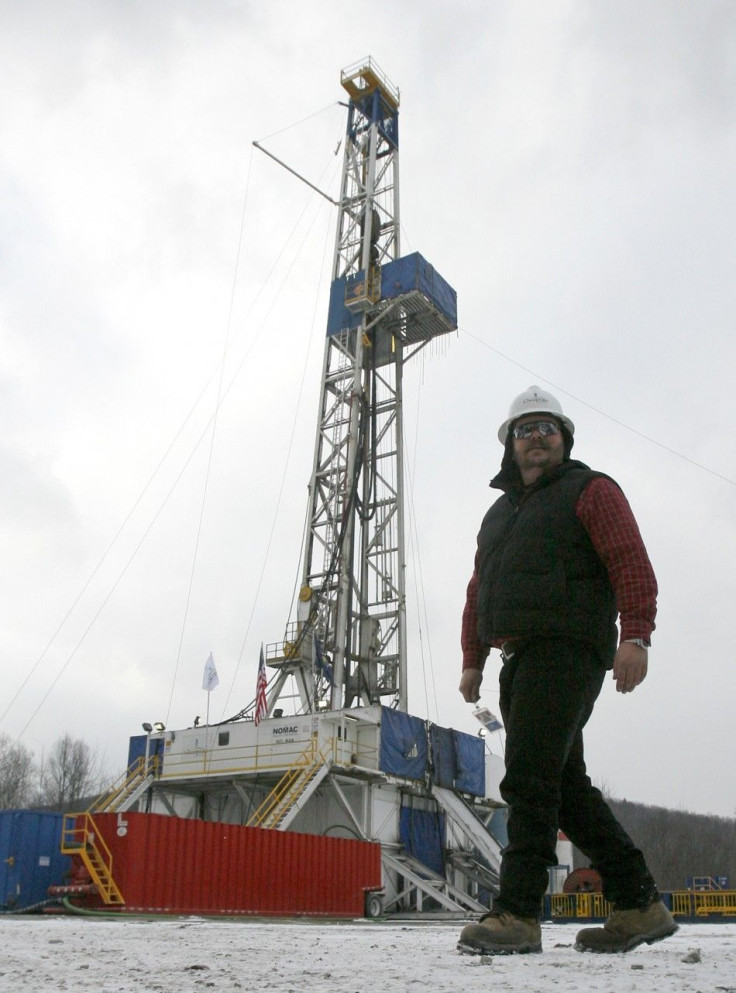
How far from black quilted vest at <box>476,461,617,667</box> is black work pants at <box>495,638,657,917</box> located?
2.8 inches

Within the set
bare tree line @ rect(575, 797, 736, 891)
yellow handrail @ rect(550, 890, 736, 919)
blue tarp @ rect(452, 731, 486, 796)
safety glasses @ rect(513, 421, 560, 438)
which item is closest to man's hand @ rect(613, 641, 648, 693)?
safety glasses @ rect(513, 421, 560, 438)

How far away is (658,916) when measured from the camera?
308cm

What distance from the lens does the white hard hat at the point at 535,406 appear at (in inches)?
144

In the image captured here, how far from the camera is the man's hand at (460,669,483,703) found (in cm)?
378

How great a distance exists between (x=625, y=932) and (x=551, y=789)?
0.49m

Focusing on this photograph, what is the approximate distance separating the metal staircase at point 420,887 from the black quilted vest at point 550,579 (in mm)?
18965

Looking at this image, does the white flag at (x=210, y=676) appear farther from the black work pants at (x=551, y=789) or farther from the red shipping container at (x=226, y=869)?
the black work pants at (x=551, y=789)

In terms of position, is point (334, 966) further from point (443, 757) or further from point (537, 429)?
point (443, 757)

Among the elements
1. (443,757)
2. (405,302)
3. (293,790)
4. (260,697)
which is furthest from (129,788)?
(405,302)

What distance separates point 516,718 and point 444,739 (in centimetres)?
2257

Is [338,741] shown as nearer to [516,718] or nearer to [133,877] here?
[133,877]

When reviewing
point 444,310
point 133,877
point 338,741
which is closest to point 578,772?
point 133,877

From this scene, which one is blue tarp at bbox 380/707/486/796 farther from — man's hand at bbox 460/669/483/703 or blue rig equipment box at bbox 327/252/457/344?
man's hand at bbox 460/669/483/703

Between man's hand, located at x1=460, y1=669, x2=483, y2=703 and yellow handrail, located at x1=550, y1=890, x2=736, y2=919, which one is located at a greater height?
man's hand, located at x1=460, y1=669, x2=483, y2=703
